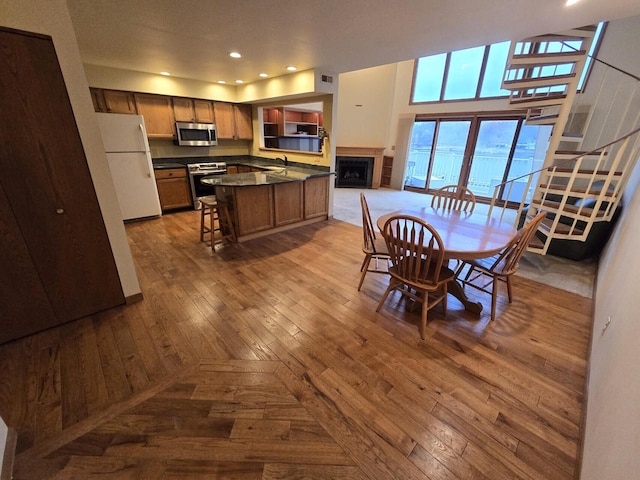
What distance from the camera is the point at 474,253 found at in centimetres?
181

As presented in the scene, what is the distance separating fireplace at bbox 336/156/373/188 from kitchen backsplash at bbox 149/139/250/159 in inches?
119

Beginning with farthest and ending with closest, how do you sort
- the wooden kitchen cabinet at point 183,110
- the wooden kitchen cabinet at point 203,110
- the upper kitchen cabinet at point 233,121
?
1. the upper kitchen cabinet at point 233,121
2. the wooden kitchen cabinet at point 203,110
3. the wooden kitchen cabinet at point 183,110

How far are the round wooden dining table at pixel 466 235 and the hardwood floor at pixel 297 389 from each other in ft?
2.01

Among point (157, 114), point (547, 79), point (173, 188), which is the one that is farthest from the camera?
point (173, 188)

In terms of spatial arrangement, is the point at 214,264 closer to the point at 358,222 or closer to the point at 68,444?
the point at 68,444

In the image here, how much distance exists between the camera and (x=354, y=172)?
816 cm

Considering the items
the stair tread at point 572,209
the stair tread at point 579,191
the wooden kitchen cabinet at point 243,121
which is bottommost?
the stair tread at point 572,209

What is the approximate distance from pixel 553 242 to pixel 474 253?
2.65 meters

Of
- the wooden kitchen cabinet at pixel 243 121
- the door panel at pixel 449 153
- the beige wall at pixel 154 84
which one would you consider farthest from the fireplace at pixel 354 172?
the beige wall at pixel 154 84

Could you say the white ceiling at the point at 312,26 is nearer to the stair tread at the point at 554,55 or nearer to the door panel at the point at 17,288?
the stair tread at the point at 554,55

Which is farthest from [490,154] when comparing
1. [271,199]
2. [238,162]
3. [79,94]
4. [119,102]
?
[119,102]

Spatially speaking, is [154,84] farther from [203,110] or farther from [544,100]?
[544,100]

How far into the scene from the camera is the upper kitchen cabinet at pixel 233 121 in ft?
17.9

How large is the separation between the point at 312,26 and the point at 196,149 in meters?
4.07
